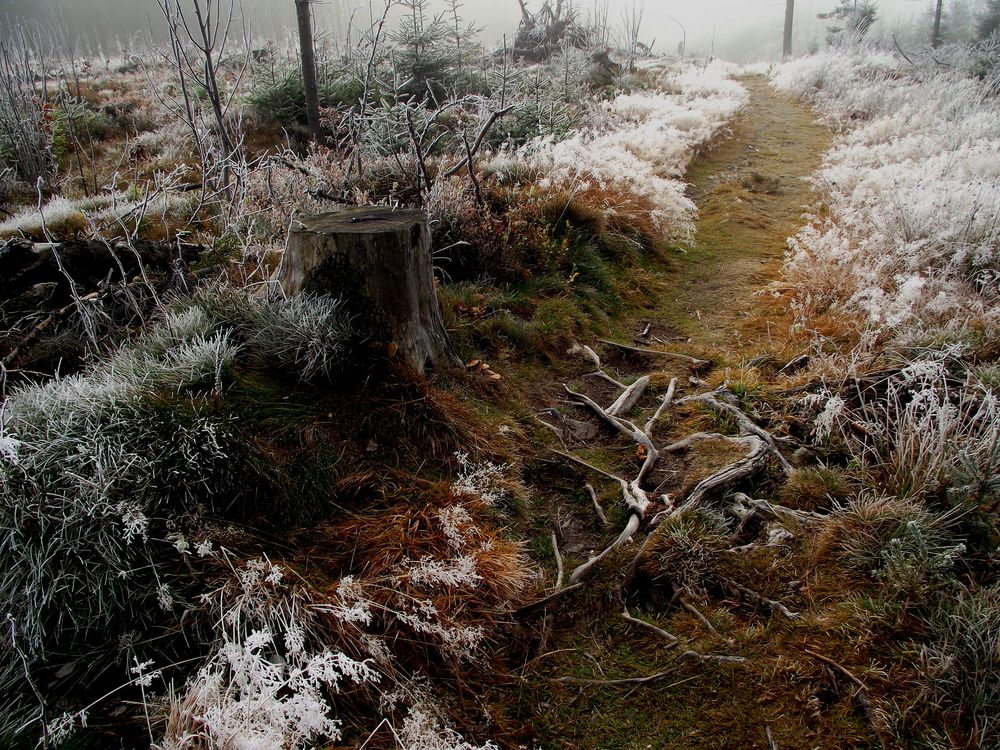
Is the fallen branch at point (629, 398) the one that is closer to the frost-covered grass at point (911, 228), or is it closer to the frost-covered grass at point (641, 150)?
the frost-covered grass at point (911, 228)

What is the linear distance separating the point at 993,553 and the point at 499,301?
3616 millimetres

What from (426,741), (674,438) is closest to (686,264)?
(674,438)

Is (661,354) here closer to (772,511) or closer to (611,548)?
(772,511)

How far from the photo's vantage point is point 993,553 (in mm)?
2459

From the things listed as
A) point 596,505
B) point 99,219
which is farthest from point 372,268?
point 99,219

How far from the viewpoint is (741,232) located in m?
7.32

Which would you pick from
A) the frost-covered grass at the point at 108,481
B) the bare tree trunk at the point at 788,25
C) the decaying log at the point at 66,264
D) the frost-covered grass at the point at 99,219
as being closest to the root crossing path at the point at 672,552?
the frost-covered grass at the point at 108,481

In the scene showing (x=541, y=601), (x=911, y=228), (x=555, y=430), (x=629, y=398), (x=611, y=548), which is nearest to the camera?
(x=541, y=601)

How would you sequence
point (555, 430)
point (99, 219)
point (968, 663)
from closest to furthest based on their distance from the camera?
point (968, 663) < point (555, 430) < point (99, 219)

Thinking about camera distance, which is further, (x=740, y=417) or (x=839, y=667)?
(x=740, y=417)

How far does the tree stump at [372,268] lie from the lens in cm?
337

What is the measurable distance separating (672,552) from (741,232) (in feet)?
18.9

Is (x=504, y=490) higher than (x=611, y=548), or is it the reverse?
(x=504, y=490)

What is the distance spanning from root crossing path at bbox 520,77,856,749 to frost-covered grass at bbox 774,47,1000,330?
2.09ft
